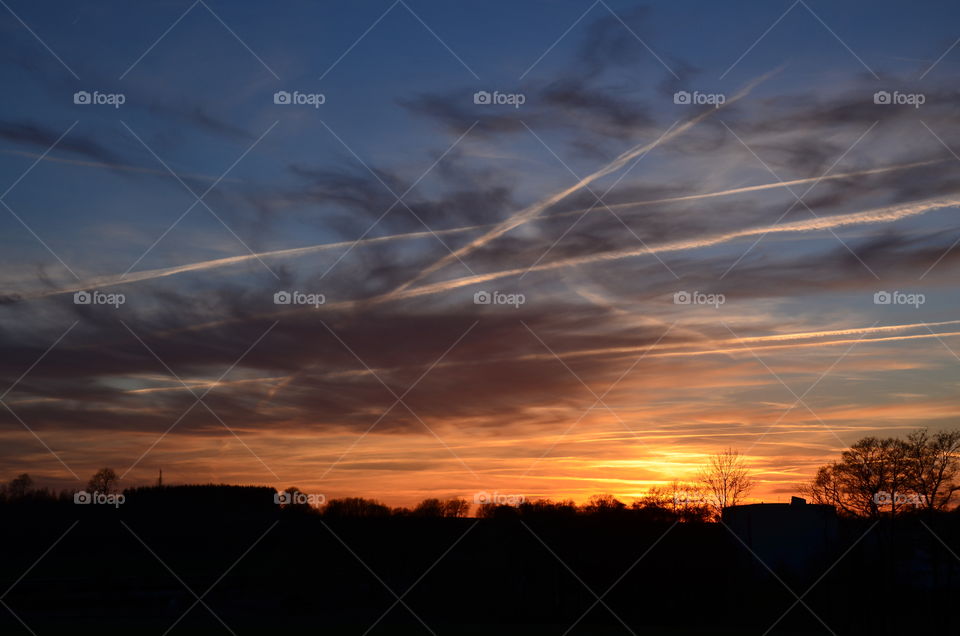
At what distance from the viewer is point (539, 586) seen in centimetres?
6869

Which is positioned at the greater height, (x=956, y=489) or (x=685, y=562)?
(x=956, y=489)

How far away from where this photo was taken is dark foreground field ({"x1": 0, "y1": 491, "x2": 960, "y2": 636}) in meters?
59.2

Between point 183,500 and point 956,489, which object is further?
point 183,500

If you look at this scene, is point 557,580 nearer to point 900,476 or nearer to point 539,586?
point 539,586

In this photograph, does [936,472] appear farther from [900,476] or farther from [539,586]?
[539,586]

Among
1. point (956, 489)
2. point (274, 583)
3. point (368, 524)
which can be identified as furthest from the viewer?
point (368, 524)

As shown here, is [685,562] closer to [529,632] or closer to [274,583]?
[529,632]

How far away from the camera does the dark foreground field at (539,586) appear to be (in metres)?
59.2

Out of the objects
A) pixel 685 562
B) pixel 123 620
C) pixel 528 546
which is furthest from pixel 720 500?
pixel 123 620

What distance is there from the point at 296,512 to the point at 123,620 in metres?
57.3

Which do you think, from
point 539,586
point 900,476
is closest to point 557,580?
point 539,586

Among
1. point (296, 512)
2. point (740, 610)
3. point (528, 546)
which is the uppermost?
point (296, 512)

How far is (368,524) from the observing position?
85.9 metres

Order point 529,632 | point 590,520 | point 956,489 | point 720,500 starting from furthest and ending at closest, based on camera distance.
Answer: point 720,500 → point 590,520 → point 956,489 → point 529,632
